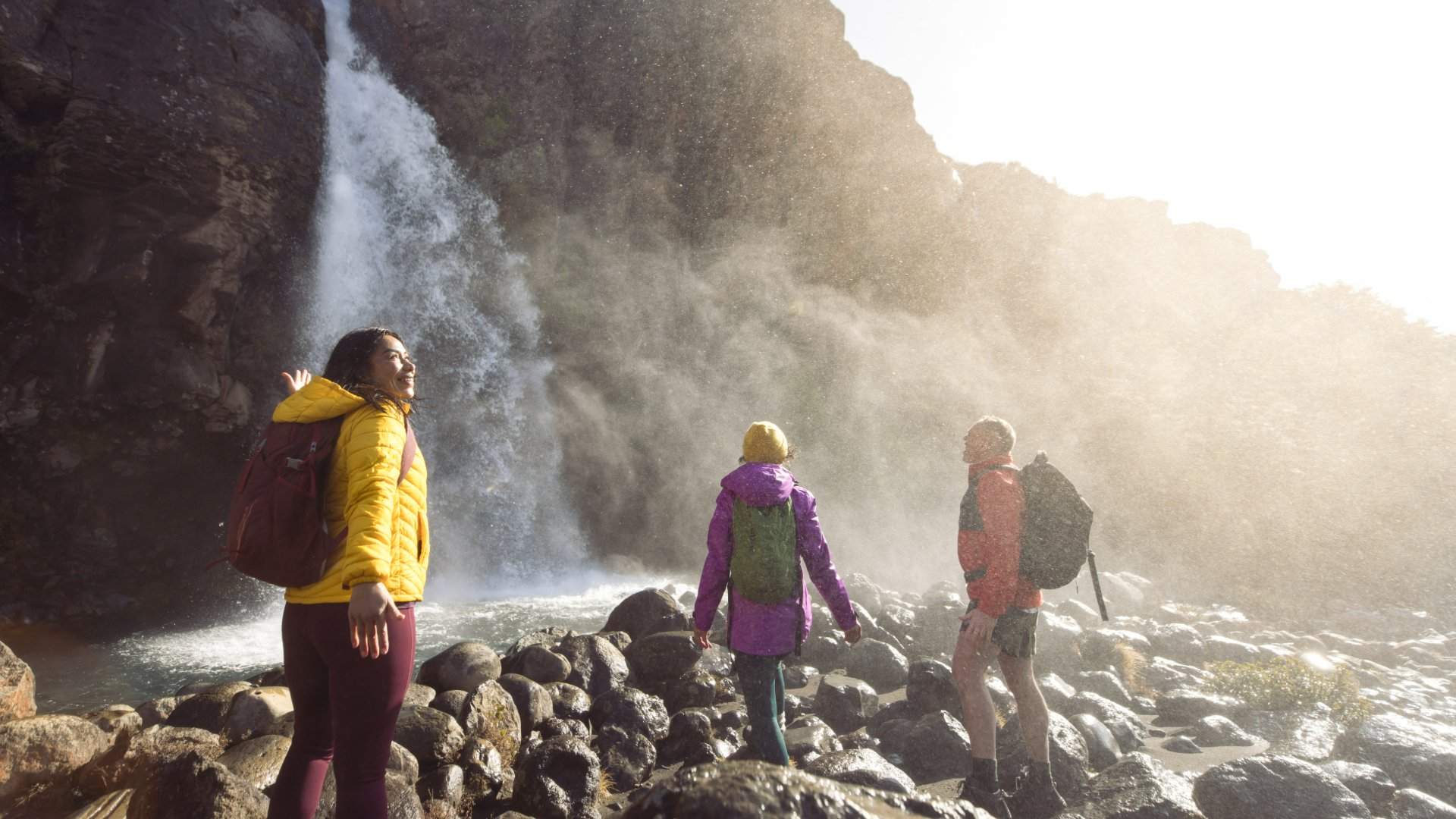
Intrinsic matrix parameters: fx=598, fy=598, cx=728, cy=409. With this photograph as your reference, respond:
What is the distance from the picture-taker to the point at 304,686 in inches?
84.9

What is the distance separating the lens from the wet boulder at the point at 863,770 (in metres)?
3.68

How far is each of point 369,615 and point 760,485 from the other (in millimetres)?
2073

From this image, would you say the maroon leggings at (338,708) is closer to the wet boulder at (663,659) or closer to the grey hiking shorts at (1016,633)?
the grey hiking shorts at (1016,633)

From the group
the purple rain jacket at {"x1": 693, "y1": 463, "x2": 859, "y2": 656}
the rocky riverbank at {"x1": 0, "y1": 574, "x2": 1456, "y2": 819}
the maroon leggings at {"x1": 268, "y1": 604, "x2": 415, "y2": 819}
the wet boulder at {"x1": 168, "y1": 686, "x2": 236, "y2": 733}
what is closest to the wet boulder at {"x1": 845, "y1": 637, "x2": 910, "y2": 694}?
the rocky riverbank at {"x1": 0, "y1": 574, "x2": 1456, "y2": 819}

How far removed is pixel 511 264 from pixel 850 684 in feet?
64.6

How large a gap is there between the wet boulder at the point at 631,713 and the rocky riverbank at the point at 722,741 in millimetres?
20

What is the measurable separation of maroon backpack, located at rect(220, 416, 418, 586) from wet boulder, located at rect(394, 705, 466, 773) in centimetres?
264

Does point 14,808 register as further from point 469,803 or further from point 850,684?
point 850,684

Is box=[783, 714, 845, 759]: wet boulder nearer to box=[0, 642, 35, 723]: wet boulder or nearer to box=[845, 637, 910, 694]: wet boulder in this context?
box=[845, 637, 910, 694]: wet boulder

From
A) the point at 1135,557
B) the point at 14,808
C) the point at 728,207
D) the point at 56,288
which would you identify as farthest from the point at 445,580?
the point at 1135,557

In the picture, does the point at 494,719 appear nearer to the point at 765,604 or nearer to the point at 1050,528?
the point at 765,604

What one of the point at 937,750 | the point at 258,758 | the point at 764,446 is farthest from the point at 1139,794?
the point at 258,758

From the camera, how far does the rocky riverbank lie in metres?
3.08

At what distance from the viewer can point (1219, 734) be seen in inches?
227
